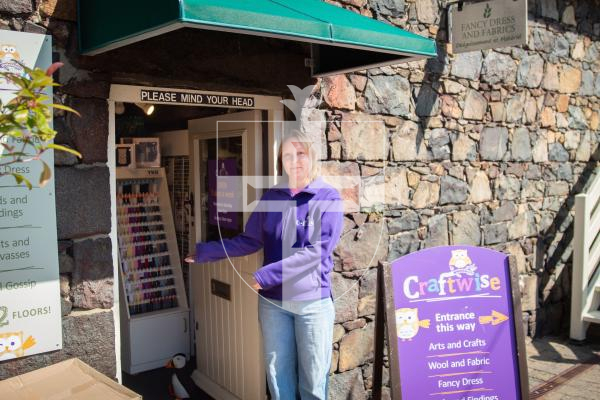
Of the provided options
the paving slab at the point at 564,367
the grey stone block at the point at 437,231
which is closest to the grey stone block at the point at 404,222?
the grey stone block at the point at 437,231

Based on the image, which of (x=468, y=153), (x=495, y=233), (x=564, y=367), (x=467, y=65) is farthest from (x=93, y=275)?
(x=564, y=367)

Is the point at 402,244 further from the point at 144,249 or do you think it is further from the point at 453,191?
the point at 144,249

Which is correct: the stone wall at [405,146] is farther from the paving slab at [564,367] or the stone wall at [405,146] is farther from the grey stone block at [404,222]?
the paving slab at [564,367]

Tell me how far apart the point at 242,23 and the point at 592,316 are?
4.71 metres

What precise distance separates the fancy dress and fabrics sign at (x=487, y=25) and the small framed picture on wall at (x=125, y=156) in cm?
269

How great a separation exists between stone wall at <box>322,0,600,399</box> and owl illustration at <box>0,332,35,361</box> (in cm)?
201

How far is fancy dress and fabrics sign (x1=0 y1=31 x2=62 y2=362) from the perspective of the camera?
2617 millimetres

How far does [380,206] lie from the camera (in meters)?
4.26

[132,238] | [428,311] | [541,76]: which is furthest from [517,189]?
[132,238]

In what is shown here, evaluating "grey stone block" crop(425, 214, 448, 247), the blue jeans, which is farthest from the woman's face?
"grey stone block" crop(425, 214, 448, 247)

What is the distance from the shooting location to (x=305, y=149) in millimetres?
3398

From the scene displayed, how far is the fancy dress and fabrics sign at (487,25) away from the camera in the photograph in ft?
14.0

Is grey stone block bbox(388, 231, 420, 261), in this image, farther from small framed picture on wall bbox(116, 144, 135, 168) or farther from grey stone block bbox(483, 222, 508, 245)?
small framed picture on wall bbox(116, 144, 135, 168)

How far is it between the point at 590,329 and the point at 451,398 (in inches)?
138
